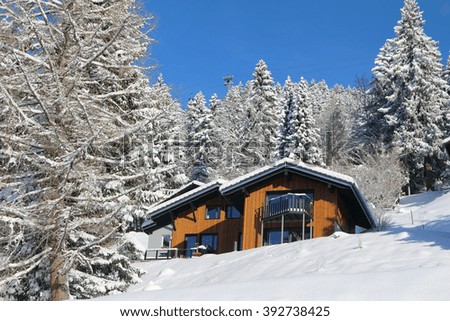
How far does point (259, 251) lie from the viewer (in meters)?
22.6

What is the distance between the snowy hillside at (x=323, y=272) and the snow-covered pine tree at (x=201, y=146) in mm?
25406

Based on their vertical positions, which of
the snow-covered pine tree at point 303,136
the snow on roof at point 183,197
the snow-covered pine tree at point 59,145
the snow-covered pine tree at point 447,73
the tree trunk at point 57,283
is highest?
the snow-covered pine tree at point 447,73

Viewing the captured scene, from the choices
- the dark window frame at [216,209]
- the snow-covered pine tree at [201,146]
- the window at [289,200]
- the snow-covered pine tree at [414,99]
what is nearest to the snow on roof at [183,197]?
the dark window frame at [216,209]

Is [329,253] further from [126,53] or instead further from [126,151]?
[126,53]

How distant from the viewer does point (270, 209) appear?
95.5 feet

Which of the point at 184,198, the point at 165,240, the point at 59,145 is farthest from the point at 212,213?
the point at 59,145

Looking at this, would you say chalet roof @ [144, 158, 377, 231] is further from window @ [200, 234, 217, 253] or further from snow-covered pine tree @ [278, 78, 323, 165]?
snow-covered pine tree @ [278, 78, 323, 165]

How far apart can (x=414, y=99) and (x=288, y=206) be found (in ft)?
81.3

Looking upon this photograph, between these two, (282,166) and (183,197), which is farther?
(183,197)

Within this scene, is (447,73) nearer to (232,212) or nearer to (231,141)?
(231,141)

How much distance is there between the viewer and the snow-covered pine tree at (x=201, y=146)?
53.7 metres

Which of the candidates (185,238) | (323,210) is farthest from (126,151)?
(185,238)

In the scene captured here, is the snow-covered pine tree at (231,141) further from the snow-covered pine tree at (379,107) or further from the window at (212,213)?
the window at (212,213)

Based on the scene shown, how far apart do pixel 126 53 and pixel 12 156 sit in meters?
4.33
